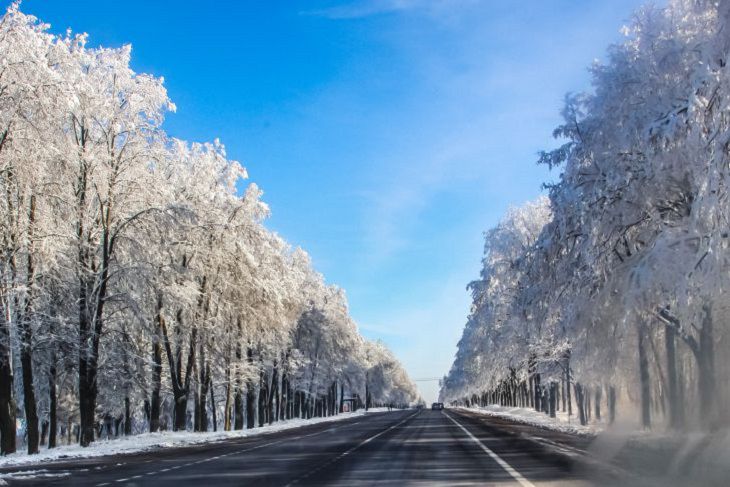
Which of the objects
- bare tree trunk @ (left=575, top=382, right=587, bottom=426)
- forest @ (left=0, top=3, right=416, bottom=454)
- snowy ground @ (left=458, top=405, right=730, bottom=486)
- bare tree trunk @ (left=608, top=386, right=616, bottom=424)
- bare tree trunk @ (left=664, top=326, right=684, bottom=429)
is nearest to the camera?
snowy ground @ (left=458, top=405, right=730, bottom=486)

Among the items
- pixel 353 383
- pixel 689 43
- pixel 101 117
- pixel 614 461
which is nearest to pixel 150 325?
pixel 101 117

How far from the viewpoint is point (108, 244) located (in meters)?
30.0

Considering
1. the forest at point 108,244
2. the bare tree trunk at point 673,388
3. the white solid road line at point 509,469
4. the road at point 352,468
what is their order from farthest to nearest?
the bare tree trunk at point 673,388, the forest at point 108,244, the road at point 352,468, the white solid road line at point 509,469

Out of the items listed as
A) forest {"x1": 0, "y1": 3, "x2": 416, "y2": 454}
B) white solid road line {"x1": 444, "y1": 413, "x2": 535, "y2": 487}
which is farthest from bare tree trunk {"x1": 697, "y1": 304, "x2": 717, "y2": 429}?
forest {"x1": 0, "y1": 3, "x2": 416, "y2": 454}

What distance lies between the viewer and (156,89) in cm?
3097

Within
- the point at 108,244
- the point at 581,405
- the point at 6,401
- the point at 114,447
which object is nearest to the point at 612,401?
the point at 581,405

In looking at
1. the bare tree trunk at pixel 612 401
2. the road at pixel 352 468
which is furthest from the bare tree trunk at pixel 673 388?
the bare tree trunk at pixel 612 401

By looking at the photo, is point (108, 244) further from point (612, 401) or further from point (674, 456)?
point (612, 401)

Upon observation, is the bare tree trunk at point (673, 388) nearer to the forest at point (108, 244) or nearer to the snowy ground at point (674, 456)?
the snowy ground at point (674, 456)

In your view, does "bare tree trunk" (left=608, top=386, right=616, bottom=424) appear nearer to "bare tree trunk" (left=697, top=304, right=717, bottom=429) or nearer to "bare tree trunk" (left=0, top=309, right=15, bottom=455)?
"bare tree trunk" (left=697, top=304, right=717, bottom=429)

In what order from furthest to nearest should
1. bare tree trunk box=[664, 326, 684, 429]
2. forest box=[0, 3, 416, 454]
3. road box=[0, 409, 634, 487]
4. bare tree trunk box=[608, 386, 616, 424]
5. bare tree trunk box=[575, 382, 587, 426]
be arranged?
bare tree trunk box=[575, 382, 587, 426] → bare tree trunk box=[608, 386, 616, 424] → bare tree trunk box=[664, 326, 684, 429] → forest box=[0, 3, 416, 454] → road box=[0, 409, 634, 487]

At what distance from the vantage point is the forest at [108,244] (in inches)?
913

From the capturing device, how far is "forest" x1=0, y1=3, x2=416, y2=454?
23.2 meters

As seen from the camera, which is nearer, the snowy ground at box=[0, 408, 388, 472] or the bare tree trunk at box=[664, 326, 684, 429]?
the snowy ground at box=[0, 408, 388, 472]
